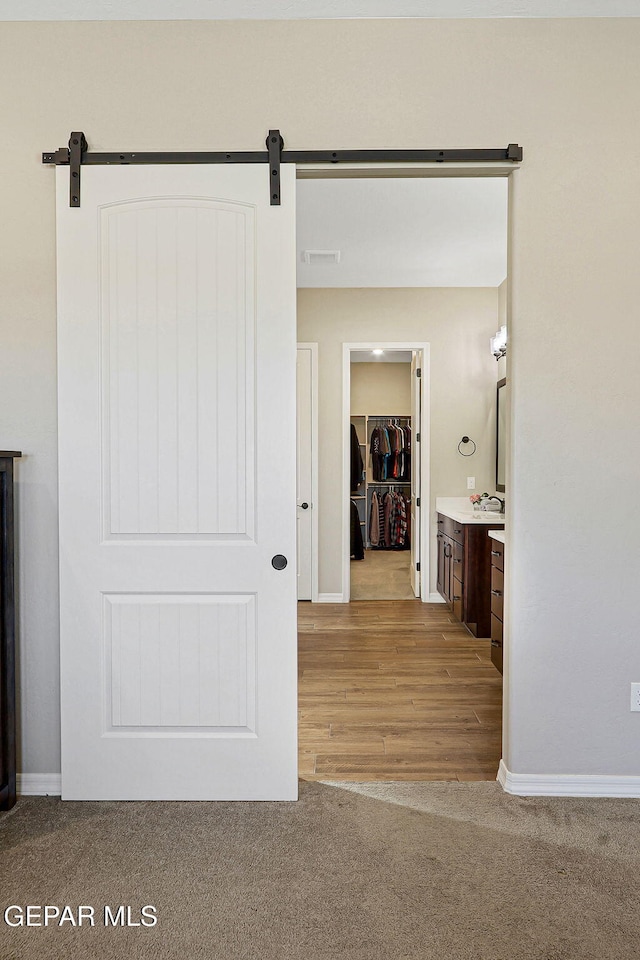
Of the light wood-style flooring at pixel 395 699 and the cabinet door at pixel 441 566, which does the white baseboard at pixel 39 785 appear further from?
the cabinet door at pixel 441 566

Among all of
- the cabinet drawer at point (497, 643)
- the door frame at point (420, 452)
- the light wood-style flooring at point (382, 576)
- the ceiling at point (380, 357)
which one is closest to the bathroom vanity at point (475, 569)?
the cabinet drawer at point (497, 643)

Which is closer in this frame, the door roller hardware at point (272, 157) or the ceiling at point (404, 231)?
the door roller hardware at point (272, 157)

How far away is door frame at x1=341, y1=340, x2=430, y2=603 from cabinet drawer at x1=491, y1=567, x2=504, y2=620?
1871 millimetres

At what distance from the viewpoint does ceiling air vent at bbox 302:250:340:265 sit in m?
5.05

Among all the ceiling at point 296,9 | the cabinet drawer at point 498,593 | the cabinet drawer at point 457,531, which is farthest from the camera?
the cabinet drawer at point 457,531

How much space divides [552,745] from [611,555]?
742 millimetres

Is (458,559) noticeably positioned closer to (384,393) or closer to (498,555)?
(498,555)

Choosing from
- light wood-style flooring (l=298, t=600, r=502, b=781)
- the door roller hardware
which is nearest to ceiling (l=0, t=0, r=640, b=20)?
the door roller hardware

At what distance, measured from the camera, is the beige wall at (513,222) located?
8.06 ft

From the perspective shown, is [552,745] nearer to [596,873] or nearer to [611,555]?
[596,873]

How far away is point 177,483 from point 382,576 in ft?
17.4

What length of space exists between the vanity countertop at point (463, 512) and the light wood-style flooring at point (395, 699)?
84 cm

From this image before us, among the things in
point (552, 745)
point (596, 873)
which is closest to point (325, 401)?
point (552, 745)

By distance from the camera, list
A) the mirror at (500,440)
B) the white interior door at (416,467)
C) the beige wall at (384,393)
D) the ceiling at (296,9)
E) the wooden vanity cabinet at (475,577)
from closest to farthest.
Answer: the ceiling at (296,9)
the wooden vanity cabinet at (475,577)
the mirror at (500,440)
the white interior door at (416,467)
the beige wall at (384,393)
